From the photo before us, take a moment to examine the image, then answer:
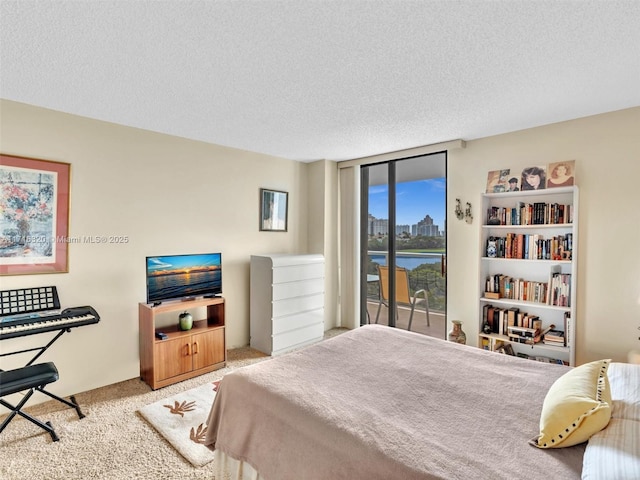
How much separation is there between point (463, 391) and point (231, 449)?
1289 millimetres

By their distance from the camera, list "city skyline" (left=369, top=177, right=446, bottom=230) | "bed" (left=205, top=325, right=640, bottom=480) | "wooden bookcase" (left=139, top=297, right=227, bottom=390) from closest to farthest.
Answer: "bed" (left=205, top=325, right=640, bottom=480), "wooden bookcase" (left=139, top=297, right=227, bottom=390), "city skyline" (left=369, top=177, right=446, bottom=230)

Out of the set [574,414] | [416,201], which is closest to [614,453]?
[574,414]

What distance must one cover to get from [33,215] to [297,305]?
2701 millimetres

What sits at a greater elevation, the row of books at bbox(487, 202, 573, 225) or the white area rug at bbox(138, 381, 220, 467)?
the row of books at bbox(487, 202, 573, 225)

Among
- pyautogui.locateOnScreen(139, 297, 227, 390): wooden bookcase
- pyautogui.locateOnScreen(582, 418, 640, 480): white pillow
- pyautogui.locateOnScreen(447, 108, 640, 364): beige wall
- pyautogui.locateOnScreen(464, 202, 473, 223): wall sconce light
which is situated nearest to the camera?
pyautogui.locateOnScreen(582, 418, 640, 480): white pillow

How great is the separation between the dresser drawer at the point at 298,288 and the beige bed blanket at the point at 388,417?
1581 mm

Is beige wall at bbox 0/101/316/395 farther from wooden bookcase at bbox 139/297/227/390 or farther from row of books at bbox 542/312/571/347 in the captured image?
row of books at bbox 542/312/571/347

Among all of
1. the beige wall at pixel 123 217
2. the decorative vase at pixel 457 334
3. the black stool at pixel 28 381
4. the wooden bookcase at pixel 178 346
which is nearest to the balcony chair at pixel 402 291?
the decorative vase at pixel 457 334

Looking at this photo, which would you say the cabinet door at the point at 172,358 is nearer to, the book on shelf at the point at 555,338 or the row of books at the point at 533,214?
the row of books at the point at 533,214

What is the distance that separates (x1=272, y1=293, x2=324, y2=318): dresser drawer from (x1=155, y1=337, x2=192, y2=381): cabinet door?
3.37 ft

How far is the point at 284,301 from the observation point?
395 centimetres

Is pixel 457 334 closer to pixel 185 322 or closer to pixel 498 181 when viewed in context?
pixel 498 181

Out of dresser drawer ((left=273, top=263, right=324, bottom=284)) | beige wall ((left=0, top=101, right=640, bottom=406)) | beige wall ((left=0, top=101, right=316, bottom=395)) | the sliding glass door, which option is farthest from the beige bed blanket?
the sliding glass door

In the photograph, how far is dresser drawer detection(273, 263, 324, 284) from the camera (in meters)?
3.87
